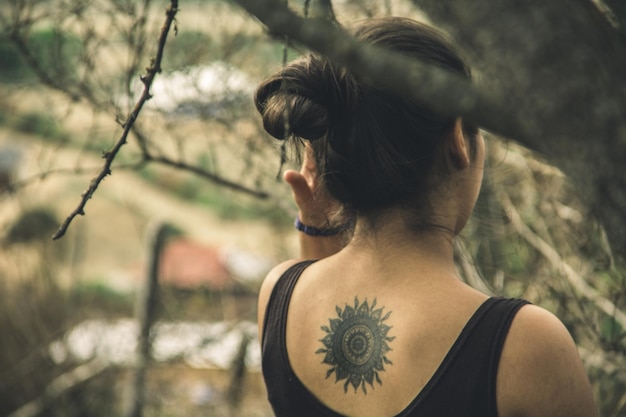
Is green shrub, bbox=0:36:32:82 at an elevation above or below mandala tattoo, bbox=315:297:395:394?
below

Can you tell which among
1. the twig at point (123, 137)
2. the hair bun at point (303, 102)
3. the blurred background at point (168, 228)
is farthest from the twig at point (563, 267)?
the twig at point (123, 137)

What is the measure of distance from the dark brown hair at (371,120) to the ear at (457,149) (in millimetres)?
15

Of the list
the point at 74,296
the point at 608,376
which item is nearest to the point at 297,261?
the point at 608,376

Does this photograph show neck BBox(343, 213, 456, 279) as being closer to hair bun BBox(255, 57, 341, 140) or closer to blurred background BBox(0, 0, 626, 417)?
hair bun BBox(255, 57, 341, 140)

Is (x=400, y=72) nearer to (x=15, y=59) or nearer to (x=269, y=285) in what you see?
(x=269, y=285)

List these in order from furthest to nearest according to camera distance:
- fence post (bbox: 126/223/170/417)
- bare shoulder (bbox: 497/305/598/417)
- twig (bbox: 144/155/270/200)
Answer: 1. fence post (bbox: 126/223/170/417)
2. twig (bbox: 144/155/270/200)
3. bare shoulder (bbox: 497/305/598/417)

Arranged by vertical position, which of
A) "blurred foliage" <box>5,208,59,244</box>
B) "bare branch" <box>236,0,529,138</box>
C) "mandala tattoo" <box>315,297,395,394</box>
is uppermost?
"bare branch" <box>236,0,529,138</box>

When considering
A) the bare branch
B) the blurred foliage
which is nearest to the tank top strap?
the bare branch

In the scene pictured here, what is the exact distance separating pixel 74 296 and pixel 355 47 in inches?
201

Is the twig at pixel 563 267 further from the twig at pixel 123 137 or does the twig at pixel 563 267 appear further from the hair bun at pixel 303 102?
the twig at pixel 123 137

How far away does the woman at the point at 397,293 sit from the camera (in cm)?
134

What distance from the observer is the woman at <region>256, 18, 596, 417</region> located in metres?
1.34

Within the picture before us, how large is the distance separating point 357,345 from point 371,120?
41cm

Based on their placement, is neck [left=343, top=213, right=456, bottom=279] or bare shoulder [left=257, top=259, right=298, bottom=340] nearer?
neck [left=343, top=213, right=456, bottom=279]
